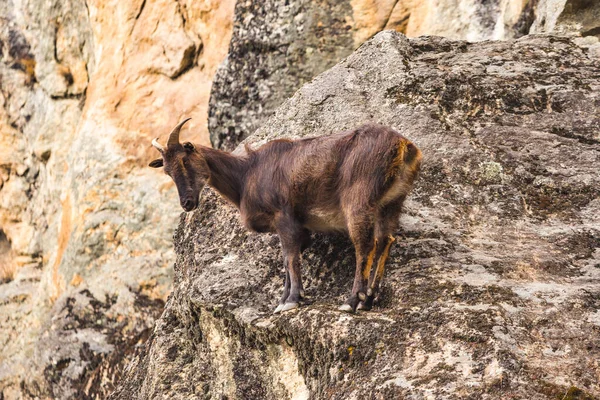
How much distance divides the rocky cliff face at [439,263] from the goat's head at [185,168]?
75 centimetres

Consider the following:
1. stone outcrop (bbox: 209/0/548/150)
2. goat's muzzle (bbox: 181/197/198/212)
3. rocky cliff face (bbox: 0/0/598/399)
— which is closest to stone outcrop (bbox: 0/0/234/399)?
rocky cliff face (bbox: 0/0/598/399)

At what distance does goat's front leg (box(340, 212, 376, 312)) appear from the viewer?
247 inches

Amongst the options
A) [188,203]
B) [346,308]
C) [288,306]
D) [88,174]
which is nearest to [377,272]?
[346,308]

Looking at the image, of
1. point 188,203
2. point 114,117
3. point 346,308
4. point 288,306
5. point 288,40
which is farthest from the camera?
point 114,117

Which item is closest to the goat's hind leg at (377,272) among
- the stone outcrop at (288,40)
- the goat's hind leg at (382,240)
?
the goat's hind leg at (382,240)

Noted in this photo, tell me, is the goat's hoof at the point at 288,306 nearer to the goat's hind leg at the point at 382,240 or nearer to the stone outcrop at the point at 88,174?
the goat's hind leg at the point at 382,240

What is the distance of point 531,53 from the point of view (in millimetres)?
9227

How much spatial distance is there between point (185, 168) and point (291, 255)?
4.42ft

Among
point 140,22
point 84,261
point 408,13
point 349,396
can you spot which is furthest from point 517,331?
point 140,22

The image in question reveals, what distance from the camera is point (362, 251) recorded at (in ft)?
20.7

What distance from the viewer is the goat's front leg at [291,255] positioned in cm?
667

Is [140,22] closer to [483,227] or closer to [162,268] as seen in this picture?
[162,268]

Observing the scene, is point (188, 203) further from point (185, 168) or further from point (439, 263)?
point (439, 263)

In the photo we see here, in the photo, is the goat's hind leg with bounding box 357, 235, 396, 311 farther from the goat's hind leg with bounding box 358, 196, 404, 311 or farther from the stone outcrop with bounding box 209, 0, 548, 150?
the stone outcrop with bounding box 209, 0, 548, 150
